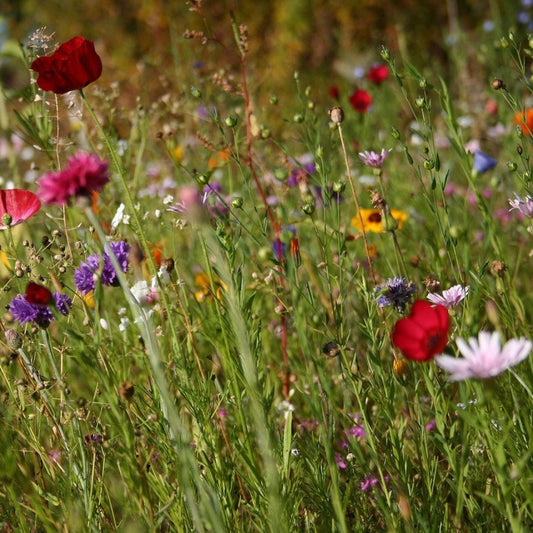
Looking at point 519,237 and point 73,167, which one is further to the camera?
point 519,237

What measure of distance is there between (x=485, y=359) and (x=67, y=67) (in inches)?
30.0

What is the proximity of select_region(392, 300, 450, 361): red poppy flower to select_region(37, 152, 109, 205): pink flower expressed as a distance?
0.42m

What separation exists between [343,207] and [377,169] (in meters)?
1.17

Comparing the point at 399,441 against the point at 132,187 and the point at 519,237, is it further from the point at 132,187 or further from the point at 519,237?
the point at 519,237

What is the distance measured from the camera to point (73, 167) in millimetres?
837

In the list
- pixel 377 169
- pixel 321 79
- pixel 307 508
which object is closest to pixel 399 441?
pixel 307 508

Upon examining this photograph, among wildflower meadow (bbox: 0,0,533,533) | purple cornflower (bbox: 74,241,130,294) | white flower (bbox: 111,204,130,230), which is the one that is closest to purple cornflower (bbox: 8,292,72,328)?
wildflower meadow (bbox: 0,0,533,533)

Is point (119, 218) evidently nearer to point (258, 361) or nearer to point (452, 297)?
point (258, 361)

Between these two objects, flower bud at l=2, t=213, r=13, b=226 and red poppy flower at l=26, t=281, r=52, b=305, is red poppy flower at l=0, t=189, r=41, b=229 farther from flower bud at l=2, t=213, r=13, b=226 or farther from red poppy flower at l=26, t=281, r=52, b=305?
red poppy flower at l=26, t=281, r=52, b=305

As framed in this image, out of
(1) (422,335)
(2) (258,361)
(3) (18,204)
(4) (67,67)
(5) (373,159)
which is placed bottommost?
(2) (258,361)

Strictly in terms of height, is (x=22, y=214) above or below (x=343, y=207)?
above

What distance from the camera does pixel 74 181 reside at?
0.83m

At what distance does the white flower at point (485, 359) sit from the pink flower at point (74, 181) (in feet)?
1.53

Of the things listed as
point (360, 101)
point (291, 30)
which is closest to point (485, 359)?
point (360, 101)
